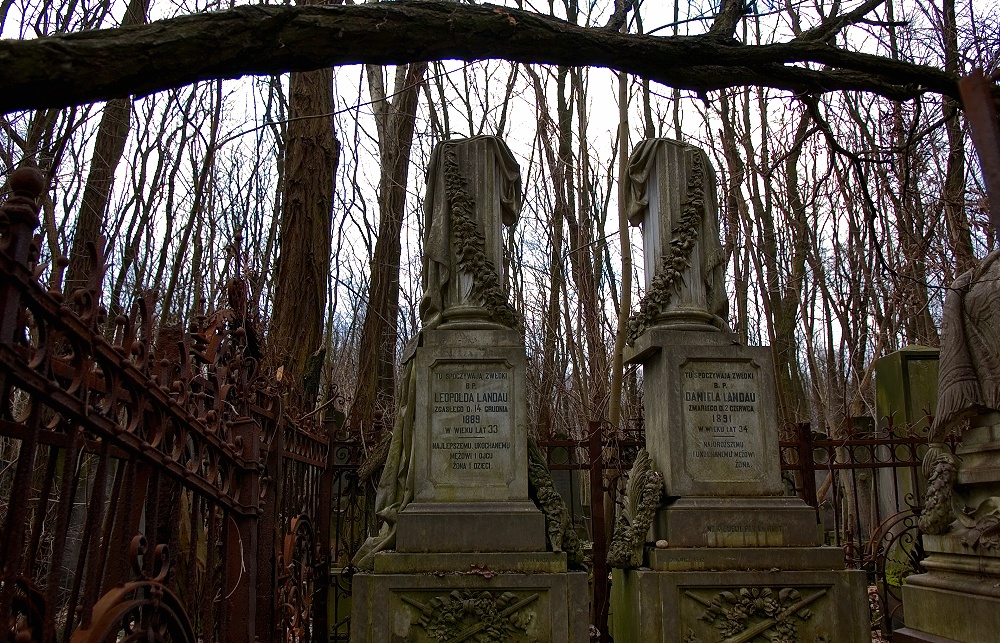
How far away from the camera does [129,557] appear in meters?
2.85

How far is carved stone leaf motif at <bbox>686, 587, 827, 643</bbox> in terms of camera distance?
6.04 meters

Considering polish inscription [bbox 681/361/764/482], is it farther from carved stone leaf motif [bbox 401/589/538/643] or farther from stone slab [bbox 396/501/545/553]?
carved stone leaf motif [bbox 401/589/538/643]

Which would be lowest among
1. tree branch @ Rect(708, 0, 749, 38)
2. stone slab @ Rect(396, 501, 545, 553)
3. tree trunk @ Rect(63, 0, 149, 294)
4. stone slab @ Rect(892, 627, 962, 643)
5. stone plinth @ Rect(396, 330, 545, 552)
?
stone slab @ Rect(892, 627, 962, 643)

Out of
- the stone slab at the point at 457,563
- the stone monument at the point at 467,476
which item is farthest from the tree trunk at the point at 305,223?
the stone slab at the point at 457,563

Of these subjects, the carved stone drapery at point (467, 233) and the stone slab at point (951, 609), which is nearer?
the stone slab at point (951, 609)

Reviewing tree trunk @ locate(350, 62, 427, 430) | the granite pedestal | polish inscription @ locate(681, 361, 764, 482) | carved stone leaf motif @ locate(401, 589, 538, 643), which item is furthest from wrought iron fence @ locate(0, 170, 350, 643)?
tree trunk @ locate(350, 62, 427, 430)

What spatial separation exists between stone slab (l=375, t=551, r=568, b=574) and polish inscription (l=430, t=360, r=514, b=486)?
64 cm

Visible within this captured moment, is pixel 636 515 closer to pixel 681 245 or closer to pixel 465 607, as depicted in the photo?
pixel 465 607

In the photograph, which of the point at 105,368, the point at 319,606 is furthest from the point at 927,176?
the point at 105,368

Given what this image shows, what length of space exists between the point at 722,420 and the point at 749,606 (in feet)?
4.96

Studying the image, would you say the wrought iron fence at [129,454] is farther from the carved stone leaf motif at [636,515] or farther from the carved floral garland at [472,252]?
the carved stone leaf motif at [636,515]

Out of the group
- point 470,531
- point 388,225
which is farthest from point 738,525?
point 388,225

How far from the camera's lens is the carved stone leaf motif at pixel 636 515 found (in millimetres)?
6484

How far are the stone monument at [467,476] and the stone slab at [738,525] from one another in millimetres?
857
